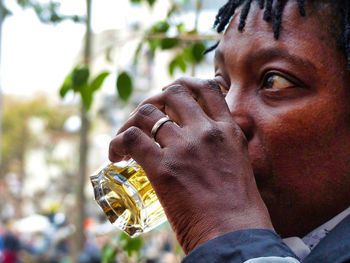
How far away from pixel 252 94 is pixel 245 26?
0.70 feet

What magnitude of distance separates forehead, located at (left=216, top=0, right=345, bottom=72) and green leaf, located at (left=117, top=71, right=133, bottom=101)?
1384 mm

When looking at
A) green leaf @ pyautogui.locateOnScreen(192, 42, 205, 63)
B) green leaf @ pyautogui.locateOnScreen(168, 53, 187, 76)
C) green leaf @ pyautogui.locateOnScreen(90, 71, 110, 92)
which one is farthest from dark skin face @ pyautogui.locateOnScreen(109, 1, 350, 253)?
green leaf @ pyautogui.locateOnScreen(168, 53, 187, 76)

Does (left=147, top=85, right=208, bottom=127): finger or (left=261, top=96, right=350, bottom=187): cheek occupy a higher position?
(left=147, top=85, right=208, bottom=127): finger

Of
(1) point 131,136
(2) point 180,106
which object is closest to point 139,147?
(1) point 131,136

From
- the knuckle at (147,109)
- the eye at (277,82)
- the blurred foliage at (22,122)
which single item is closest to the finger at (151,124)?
the knuckle at (147,109)

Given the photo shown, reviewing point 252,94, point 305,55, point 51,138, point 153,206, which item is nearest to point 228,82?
point 252,94

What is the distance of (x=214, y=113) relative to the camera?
1.31 metres

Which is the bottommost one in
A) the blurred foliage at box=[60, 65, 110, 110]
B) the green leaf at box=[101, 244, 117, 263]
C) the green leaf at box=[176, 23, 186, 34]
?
the green leaf at box=[101, 244, 117, 263]

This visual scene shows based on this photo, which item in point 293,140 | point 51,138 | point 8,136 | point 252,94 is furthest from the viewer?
point 51,138

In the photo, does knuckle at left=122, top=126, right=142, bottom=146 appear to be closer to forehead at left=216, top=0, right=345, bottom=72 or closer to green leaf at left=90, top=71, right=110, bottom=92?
forehead at left=216, top=0, right=345, bottom=72

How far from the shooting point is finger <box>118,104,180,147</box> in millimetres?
1268

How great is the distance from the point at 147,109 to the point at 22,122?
1468 inches

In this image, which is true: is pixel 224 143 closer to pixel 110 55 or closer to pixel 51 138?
pixel 110 55

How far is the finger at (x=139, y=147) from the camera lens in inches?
49.2
